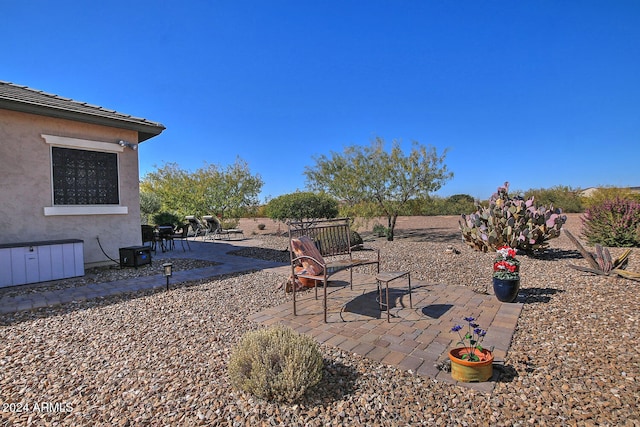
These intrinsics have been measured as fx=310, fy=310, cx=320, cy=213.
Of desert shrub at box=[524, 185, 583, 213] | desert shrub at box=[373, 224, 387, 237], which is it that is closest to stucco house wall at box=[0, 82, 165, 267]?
desert shrub at box=[373, 224, 387, 237]

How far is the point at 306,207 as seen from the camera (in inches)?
545

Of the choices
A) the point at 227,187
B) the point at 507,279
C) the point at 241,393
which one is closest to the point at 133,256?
the point at 241,393

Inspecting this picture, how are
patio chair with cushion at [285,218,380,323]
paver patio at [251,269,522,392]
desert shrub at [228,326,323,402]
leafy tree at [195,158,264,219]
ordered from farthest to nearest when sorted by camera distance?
leafy tree at [195,158,264,219], patio chair with cushion at [285,218,380,323], paver patio at [251,269,522,392], desert shrub at [228,326,323,402]

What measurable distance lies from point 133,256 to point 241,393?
18.5ft

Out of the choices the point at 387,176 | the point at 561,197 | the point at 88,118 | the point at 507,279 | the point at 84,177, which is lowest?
the point at 507,279

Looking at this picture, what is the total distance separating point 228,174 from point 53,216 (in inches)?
418

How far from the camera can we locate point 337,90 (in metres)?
13.1

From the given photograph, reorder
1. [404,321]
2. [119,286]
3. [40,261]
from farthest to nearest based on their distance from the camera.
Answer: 1. [40,261]
2. [119,286]
3. [404,321]

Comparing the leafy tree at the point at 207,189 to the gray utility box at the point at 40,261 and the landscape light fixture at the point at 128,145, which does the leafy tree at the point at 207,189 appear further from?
the gray utility box at the point at 40,261

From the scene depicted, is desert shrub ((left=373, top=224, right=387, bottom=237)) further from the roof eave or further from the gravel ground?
the roof eave

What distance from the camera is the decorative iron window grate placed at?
Result: 6176 mm

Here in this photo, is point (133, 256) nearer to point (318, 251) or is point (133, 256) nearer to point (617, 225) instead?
point (318, 251)

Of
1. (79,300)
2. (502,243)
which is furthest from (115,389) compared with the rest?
Result: (502,243)

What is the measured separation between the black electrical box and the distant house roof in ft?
8.85
